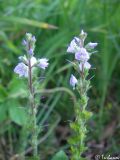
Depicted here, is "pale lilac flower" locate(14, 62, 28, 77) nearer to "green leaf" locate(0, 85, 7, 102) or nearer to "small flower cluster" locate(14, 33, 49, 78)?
"small flower cluster" locate(14, 33, 49, 78)

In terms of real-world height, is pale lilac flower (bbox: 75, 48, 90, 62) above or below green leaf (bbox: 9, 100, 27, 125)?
above

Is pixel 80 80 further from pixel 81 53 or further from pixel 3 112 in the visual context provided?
pixel 3 112

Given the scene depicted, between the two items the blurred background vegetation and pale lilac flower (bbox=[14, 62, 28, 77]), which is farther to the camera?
the blurred background vegetation

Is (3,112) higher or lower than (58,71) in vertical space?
lower

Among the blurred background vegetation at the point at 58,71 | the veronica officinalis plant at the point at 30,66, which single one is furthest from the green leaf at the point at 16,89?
the veronica officinalis plant at the point at 30,66

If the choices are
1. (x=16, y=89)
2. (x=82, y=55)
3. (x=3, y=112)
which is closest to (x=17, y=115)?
(x=3, y=112)

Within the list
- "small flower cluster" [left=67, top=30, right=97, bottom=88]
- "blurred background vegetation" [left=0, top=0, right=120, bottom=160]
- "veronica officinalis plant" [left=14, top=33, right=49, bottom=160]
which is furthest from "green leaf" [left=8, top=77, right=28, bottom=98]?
"small flower cluster" [left=67, top=30, right=97, bottom=88]

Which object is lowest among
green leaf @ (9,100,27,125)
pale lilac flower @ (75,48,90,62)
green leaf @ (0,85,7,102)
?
green leaf @ (9,100,27,125)

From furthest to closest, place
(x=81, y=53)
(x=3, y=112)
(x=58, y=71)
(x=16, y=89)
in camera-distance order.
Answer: (x=58, y=71) → (x=16, y=89) → (x=3, y=112) → (x=81, y=53)

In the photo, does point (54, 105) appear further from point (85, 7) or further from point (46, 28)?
point (85, 7)
